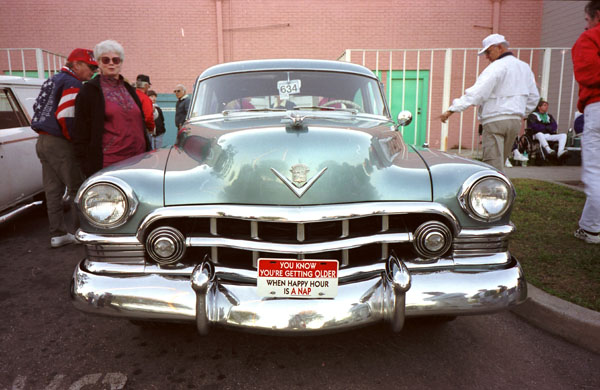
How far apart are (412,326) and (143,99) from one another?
2971 millimetres

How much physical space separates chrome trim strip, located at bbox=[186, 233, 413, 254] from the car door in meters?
3.52

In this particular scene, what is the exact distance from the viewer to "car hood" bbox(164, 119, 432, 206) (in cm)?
188

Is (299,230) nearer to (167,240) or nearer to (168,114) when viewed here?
(167,240)

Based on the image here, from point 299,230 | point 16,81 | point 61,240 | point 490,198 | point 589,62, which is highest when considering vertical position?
point 589,62

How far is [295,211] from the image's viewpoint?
5.89 ft

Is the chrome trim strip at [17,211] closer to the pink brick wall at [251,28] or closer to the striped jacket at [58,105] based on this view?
the striped jacket at [58,105]

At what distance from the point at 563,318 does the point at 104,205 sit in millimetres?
2558

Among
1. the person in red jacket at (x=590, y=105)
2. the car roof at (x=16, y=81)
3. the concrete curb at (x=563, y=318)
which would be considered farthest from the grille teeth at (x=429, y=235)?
the car roof at (x=16, y=81)

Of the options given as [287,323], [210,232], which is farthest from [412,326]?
[210,232]

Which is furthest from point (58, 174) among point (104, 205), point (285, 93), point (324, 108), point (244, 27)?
point (244, 27)

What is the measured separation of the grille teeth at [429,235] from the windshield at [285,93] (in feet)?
4.64

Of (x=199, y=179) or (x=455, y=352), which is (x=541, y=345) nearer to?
(x=455, y=352)

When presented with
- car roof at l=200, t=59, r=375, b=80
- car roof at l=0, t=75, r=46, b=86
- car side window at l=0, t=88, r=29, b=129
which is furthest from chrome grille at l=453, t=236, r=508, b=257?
car roof at l=0, t=75, r=46, b=86

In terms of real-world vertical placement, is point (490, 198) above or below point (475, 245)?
above
